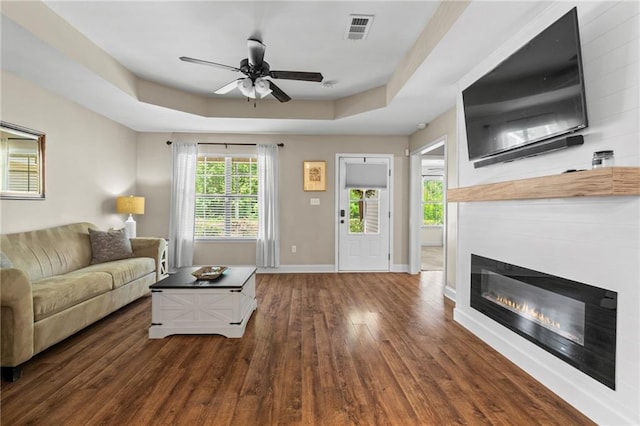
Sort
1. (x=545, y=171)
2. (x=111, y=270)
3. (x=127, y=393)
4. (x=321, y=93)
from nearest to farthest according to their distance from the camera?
(x=127, y=393) < (x=545, y=171) < (x=111, y=270) < (x=321, y=93)

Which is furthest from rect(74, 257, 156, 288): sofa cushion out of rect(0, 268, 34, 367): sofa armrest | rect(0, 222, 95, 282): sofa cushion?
rect(0, 268, 34, 367): sofa armrest

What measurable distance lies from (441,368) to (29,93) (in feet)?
15.7

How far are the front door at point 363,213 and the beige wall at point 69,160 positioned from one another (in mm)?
3661

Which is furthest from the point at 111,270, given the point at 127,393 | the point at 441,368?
the point at 441,368

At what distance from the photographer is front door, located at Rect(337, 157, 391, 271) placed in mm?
5902

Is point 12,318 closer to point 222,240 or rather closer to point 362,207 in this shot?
point 222,240

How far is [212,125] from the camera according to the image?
5262 millimetres

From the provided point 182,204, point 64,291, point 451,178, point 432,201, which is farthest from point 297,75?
point 432,201

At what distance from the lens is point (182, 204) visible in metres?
5.62

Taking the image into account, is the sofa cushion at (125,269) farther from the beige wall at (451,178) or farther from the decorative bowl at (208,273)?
the beige wall at (451,178)

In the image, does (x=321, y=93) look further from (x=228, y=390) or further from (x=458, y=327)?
(x=228, y=390)

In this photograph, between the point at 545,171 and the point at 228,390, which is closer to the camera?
the point at 228,390

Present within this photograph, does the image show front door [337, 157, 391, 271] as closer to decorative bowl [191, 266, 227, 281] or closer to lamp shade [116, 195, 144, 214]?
decorative bowl [191, 266, 227, 281]

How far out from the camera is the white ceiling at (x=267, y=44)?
2594mm
